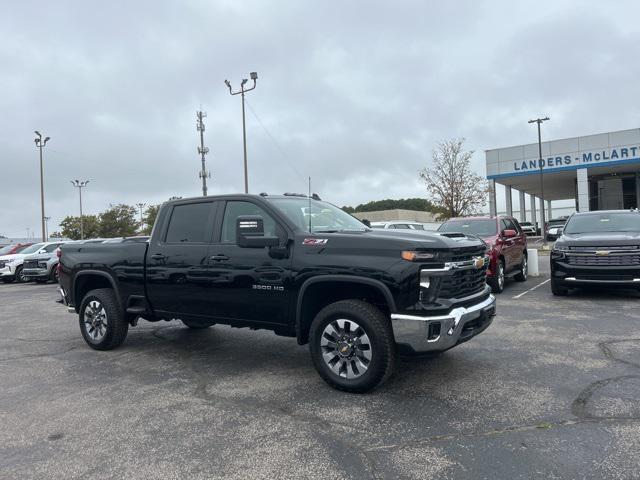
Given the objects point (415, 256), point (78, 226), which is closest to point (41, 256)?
point (415, 256)

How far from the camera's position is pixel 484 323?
495cm

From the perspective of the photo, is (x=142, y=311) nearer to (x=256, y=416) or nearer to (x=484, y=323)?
(x=256, y=416)

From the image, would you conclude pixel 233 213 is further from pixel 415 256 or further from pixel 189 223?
pixel 415 256

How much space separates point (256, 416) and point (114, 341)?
3.22 m

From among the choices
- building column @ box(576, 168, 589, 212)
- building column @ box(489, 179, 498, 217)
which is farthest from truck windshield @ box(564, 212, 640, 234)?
building column @ box(489, 179, 498, 217)

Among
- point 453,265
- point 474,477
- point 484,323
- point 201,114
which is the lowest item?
point 474,477

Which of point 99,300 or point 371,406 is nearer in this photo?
point 371,406

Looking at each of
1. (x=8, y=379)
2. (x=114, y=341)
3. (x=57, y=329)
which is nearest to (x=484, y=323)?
(x=114, y=341)

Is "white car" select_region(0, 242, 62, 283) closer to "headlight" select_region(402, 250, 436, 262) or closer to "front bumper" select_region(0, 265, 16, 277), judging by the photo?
"front bumper" select_region(0, 265, 16, 277)

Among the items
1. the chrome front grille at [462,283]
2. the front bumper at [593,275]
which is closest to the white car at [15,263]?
the front bumper at [593,275]

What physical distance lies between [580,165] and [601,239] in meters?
29.6

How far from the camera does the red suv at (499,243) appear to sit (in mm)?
10562

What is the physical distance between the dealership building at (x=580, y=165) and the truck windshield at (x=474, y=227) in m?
22.9

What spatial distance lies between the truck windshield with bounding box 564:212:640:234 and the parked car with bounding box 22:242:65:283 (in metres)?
17.5
